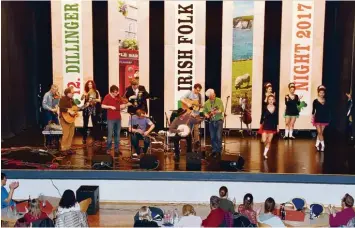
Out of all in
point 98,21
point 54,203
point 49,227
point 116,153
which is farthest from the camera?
point 98,21

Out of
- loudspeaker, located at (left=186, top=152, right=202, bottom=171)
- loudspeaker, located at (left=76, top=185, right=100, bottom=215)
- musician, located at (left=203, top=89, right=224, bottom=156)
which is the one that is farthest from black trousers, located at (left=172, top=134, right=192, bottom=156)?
loudspeaker, located at (left=76, top=185, right=100, bottom=215)

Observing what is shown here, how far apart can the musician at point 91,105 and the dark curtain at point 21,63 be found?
1960 mm

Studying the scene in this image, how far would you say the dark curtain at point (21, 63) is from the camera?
12851 mm

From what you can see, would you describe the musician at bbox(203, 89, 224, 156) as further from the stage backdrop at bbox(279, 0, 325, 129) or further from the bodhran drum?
the stage backdrop at bbox(279, 0, 325, 129)

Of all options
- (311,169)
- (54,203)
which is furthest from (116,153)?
(311,169)

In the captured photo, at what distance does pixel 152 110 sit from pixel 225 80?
2128mm

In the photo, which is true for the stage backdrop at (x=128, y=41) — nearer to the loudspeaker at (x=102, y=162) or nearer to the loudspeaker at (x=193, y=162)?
the loudspeaker at (x=102, y=162)

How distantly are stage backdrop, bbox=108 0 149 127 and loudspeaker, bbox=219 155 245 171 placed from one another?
4357mm

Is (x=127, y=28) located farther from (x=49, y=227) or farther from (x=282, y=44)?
(x=49, y=227)

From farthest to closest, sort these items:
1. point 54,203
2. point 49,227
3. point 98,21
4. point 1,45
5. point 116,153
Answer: point 98,21, point 1,45, point 116,153, point 54,203, point 49,227

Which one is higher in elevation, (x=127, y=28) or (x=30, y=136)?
(x=127, y=28)

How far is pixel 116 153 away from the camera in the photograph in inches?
435

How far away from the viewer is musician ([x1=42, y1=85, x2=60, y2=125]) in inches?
444

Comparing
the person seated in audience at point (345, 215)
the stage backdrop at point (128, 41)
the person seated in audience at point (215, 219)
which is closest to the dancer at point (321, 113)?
the person seated in audience at point (345, 215)
